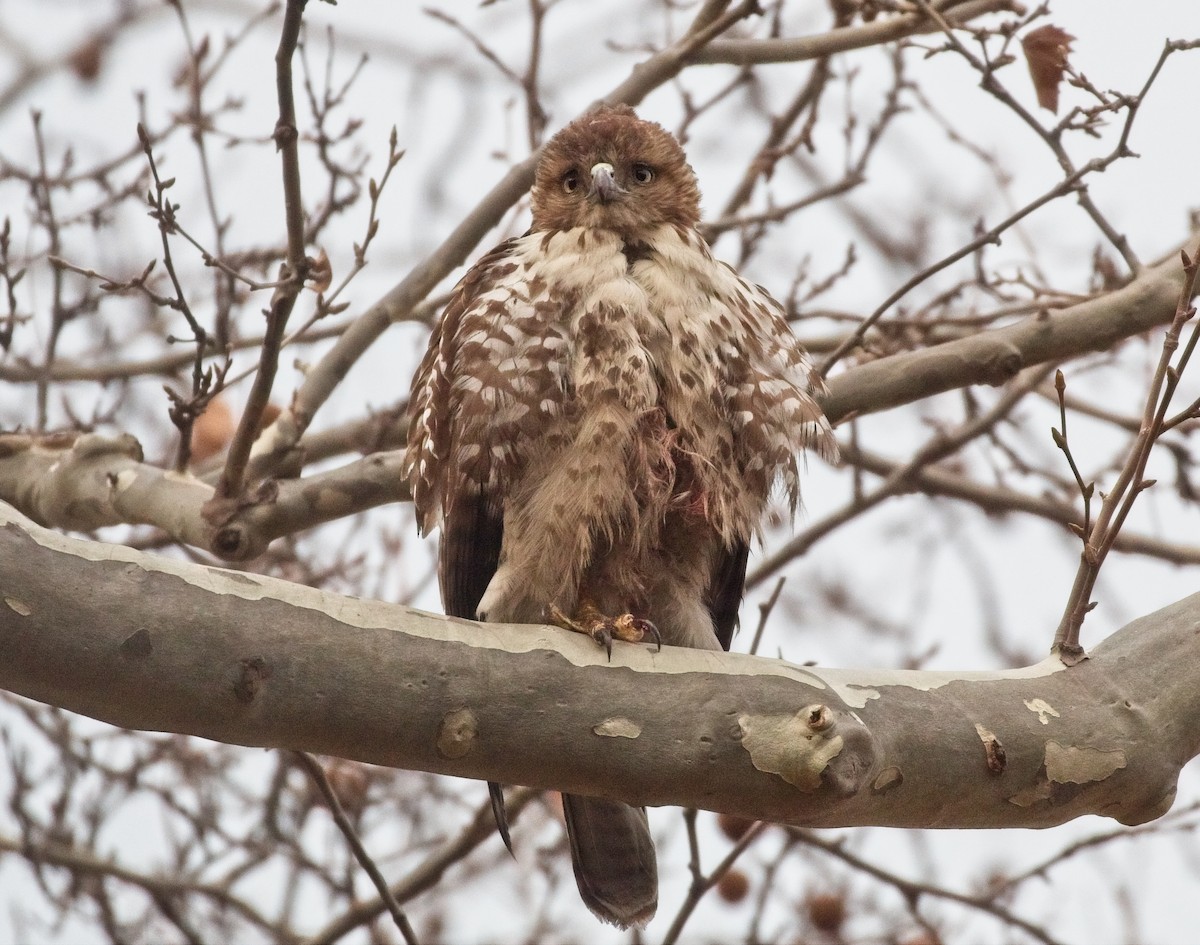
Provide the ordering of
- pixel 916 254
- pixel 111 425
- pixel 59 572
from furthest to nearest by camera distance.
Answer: pixel 916 254 → pixel 111 425 → pixel 59 572

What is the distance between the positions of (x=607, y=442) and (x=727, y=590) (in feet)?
2.47

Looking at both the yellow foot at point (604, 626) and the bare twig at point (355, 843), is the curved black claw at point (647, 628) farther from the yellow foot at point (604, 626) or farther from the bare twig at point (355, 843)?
the bare twig at point (355, 843)

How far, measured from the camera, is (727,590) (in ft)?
12.6

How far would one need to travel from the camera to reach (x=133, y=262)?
609 cm

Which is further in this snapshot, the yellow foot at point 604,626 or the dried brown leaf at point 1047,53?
the dried brown leaf at point 1047,53

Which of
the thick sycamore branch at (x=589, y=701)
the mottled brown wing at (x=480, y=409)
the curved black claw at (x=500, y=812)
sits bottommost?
the thick sycamore branch at (x=589, y=701)

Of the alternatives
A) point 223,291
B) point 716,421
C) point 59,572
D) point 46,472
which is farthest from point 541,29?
point 59,572

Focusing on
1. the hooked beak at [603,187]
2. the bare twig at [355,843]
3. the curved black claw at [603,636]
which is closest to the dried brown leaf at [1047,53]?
the hooked beak at [603,187]

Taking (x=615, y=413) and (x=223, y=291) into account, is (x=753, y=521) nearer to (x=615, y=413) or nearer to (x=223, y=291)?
(x=615, y=413)

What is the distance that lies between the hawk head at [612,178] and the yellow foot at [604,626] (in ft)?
3.56

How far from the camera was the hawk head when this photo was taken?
12.6ft

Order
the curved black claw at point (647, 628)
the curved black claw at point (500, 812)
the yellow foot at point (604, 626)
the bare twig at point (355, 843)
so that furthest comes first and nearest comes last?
the curved black claw at point (500, 812) < the bare twig at point (355, 843) < the curved black claw at point (647, 628) < the yellow foot at point (604, 626)

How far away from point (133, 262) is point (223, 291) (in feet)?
6.90

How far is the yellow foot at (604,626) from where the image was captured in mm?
2766
